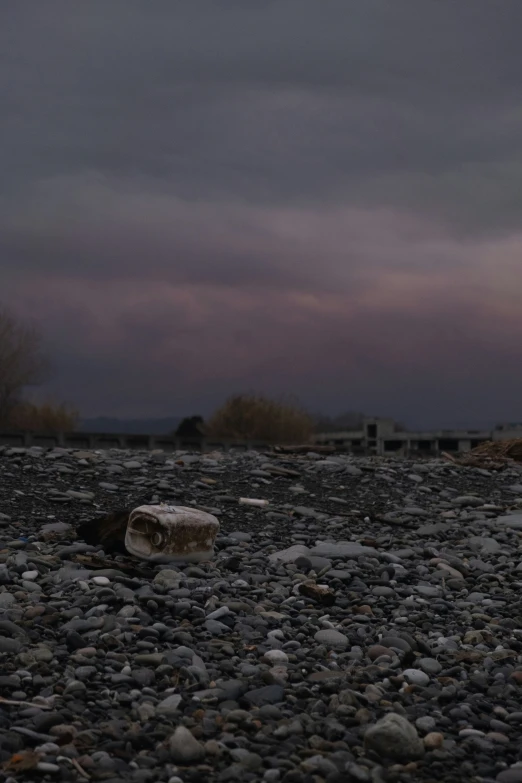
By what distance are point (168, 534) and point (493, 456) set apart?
9.42m

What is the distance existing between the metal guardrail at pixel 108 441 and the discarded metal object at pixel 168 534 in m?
17.6

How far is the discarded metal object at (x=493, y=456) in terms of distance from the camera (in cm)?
1305

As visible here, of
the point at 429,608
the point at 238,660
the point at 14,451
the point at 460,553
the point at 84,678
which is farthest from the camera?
the point at 14,451

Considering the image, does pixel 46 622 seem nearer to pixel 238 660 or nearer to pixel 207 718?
pixel 238 660

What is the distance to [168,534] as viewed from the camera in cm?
549

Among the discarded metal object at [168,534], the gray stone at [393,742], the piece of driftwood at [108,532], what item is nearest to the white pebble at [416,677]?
the gray stone at [393,742]

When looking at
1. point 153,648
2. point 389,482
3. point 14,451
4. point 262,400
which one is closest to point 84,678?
point 153,648

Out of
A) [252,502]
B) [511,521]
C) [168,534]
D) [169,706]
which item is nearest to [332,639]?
[169,706]

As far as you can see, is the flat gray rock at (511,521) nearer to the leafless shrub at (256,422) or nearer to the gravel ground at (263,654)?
the gravel ground at (263,654)

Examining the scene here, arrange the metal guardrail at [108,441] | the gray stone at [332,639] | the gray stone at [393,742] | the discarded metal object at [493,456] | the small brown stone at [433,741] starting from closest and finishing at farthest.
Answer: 1. the gray stone at [393,742]
2. the small brown stone at [433,741]
3. the gray stone at [332,639]
4. the discarded metal object at [493,456]
5. the metal guardrail at [108,441]

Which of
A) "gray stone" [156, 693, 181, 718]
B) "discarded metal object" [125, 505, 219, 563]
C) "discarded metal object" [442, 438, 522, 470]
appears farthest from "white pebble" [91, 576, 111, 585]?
"discarded metal object" [442, 438, 522, 470]

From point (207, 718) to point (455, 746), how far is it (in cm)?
97

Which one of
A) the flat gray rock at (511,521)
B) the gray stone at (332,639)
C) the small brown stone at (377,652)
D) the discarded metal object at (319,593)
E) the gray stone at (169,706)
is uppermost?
the flat gray rock at (511,521)

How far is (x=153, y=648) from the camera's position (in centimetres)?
403
